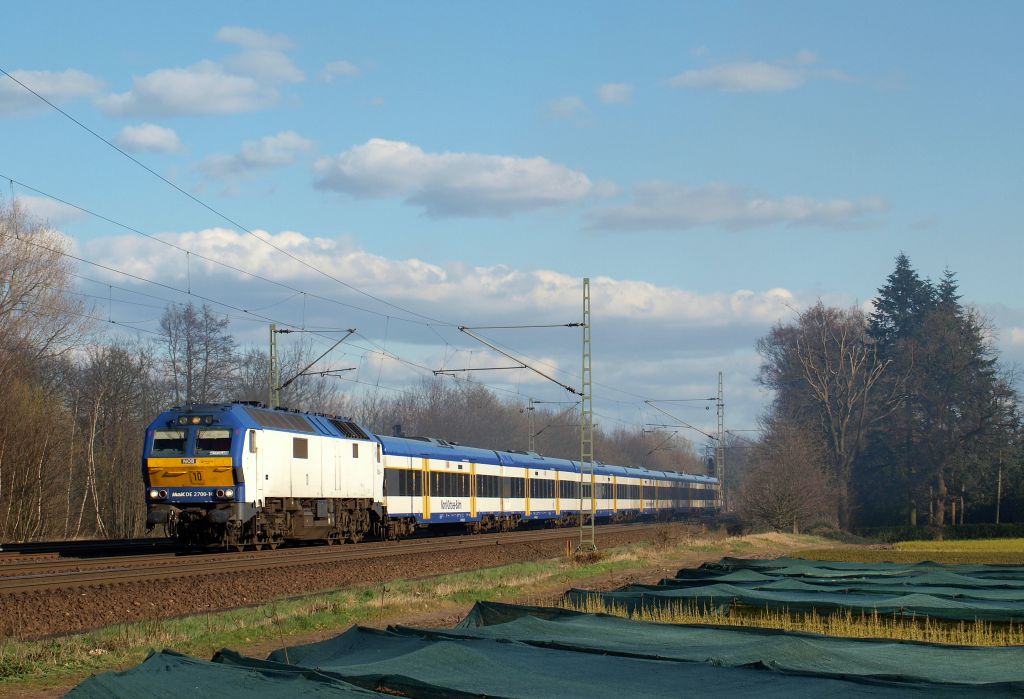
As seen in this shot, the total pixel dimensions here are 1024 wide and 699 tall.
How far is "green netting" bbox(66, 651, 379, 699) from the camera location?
348 inches

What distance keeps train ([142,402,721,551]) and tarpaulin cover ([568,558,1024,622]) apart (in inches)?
345

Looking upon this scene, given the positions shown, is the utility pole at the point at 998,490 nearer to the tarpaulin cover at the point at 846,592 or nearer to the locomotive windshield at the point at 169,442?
the tarpaulin cover at the point at 846,592

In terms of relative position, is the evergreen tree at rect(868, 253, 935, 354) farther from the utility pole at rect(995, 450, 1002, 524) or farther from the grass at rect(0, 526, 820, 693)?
the grass at rect(0, 526, 820, 693)

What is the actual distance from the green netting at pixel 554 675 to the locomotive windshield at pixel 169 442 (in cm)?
1928

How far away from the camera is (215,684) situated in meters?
9.26

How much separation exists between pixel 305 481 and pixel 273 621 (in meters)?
17.1

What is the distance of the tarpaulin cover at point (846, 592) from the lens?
17281mm

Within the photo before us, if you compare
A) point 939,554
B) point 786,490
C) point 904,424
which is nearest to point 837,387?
point 904,424

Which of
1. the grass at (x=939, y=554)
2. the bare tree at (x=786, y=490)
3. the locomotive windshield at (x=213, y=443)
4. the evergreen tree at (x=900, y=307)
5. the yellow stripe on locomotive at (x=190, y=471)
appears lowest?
the grass at (x=939, y=554)

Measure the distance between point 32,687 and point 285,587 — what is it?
1071 centimetres

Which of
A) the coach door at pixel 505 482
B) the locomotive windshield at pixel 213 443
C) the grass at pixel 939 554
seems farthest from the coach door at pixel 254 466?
the coach door at pixel 505 482

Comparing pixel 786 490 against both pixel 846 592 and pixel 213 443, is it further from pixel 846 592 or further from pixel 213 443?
pixel 846 592

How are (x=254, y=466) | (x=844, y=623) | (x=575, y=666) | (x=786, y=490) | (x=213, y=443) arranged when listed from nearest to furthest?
(x=575, y=666), (x=844, y=623), (x=213, y=443), (x=254, y=466), (x=786, y=490)

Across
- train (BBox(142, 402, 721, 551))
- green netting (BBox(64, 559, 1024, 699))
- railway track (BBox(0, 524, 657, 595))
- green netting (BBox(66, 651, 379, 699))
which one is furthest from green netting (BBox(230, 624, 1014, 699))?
train (BBox(142, 402, 721, 551))
